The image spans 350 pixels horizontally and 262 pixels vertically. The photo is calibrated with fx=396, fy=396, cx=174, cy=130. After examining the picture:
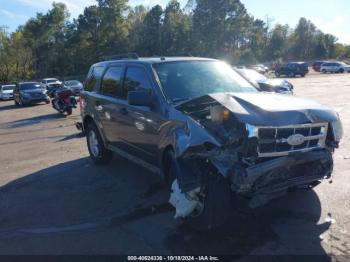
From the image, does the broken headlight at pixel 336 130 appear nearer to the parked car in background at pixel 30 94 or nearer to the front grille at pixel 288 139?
the front grille at pixel 288 139

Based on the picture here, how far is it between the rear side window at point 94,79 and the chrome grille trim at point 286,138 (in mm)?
4243

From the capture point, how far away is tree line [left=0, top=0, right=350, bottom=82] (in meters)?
63.8

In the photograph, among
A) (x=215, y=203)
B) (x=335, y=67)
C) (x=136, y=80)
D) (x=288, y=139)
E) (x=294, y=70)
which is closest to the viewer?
(x=288, y=139)

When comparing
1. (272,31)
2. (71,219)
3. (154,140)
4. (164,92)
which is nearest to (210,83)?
(164,92)

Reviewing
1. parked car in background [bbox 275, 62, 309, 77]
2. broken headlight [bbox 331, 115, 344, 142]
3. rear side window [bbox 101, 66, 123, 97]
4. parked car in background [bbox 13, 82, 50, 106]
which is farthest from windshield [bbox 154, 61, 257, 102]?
parked car in background [bbox 275, 62, 309, 77]

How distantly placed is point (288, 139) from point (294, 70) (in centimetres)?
4405

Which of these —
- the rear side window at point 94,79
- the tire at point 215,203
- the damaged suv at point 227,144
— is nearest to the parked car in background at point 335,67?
the rear side window at point 94,79

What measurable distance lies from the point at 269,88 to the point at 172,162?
271 cm

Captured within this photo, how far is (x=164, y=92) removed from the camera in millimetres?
5145

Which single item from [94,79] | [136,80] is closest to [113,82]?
[136,80]

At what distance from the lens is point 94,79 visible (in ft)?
25.2

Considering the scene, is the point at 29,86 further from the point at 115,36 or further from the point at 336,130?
the point at 115,36

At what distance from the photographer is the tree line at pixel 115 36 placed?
2514 inches

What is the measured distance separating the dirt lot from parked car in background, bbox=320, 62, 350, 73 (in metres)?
46.0
